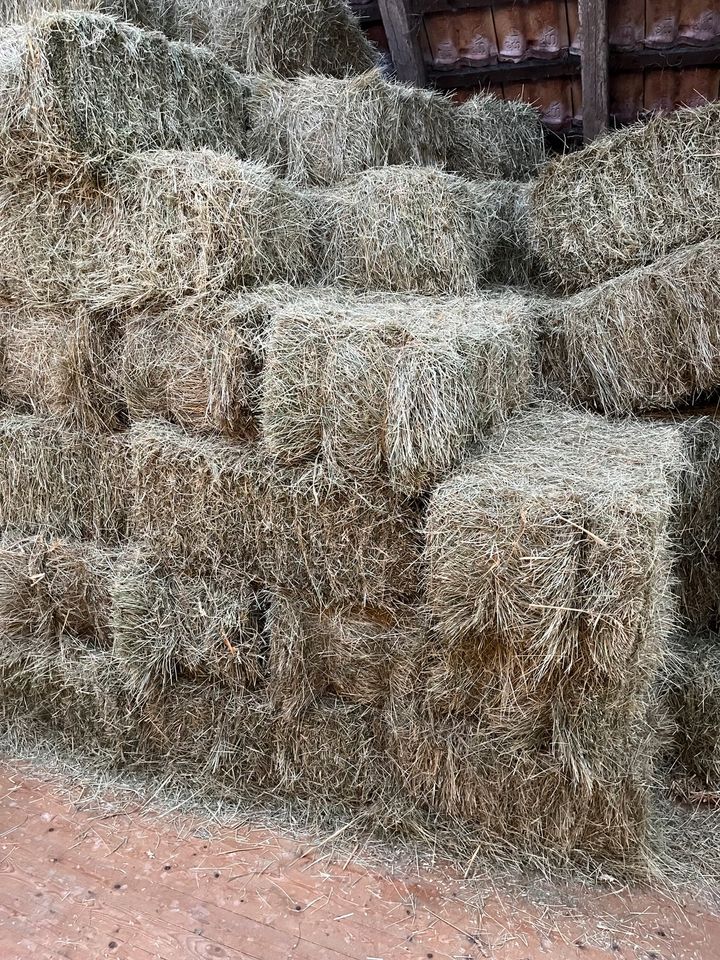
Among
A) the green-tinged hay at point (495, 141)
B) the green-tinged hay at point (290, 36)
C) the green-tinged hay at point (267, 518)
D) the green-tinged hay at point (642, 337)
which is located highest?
the green-tinged hay at point (290, 36)

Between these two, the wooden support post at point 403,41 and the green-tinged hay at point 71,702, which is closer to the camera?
the green-tinged hay at point 71,702

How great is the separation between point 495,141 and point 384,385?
2174 millimetres

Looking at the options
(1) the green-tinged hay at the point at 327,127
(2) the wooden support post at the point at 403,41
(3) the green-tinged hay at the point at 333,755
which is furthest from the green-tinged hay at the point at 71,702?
(2) the wooden support post at the point at 403,41

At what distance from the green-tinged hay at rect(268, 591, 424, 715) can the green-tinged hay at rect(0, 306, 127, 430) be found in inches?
35.3

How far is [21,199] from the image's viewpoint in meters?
2.77

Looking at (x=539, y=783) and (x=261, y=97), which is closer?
(x=539, y=783)

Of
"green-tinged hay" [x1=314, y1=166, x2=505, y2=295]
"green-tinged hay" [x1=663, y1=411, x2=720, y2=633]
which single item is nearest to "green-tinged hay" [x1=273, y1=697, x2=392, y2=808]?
"green-tinged hay" [x1=663, y1=411, x2=720, y2=633]

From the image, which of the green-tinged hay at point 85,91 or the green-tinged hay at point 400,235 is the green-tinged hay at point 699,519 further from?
the green-tinged hay at point 85,91

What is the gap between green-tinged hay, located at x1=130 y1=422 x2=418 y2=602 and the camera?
236 cm

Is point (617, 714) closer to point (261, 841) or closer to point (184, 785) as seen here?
point (261, 841)

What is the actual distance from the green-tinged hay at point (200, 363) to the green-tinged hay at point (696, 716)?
61.9 inches

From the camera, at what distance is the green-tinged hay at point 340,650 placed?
245 centimetres

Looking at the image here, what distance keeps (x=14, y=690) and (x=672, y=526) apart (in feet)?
7.78

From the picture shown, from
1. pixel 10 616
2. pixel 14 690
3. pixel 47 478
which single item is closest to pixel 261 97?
pixel 47 478
